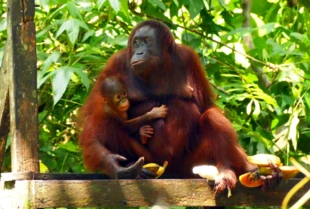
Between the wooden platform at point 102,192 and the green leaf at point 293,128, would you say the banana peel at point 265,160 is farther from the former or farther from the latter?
the green leaf at point 293,128

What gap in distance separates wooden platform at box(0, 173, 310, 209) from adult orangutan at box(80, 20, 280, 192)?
1.33ft

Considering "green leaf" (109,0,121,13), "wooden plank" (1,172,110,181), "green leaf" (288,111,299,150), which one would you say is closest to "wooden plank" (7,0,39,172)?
"wooden plank" (1,172,110,181)

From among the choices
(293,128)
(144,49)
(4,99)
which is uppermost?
(144,49)

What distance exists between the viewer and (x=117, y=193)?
3.58m

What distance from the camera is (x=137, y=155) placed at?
448 centimetres

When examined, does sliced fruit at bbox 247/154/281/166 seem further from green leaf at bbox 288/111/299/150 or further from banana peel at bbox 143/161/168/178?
green leaf at bbox 288/111/299/150

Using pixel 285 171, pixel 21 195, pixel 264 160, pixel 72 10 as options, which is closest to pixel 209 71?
pixel 72 10

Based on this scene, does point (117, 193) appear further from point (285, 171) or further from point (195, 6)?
point (195, 6)

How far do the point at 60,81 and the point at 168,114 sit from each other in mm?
722

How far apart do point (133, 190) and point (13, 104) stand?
0.76 metres

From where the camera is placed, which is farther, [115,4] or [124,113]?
[124,113]

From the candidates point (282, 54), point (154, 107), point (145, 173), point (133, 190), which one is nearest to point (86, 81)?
point (154, 107)

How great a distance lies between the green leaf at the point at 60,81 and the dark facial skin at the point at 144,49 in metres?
0.43

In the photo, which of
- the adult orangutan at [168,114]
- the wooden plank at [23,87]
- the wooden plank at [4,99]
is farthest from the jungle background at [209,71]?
the wooden plank at [23,87]
